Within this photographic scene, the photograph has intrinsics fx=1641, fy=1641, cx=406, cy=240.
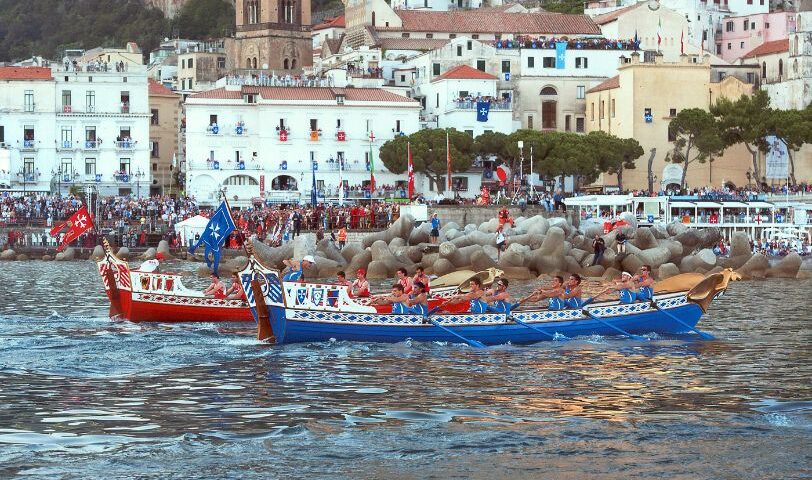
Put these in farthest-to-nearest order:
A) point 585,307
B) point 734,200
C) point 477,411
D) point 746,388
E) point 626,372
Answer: point 734,200 → point 585,307 → point 626,372 → point 746,388 → point 477,411

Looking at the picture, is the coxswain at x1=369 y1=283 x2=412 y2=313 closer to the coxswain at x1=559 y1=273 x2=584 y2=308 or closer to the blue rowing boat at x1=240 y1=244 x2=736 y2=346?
the blue rowing boat at x1=240 y1=244 x2=736 y2=346

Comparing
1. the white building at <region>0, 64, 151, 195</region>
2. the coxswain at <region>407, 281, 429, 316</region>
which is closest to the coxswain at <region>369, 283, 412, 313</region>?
the coxswain at <region>407, 281, 429, 316</region>

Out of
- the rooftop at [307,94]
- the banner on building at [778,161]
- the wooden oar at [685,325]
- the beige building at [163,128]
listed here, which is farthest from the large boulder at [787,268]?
the beige building at [163,128]

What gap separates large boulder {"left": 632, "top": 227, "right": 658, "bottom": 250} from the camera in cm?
6103

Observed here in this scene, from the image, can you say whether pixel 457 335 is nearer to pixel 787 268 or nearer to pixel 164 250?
pixel 787 268

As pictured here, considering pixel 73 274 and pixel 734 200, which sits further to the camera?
pixel 734 200

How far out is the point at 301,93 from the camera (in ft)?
300

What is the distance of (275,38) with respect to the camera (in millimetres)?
116062

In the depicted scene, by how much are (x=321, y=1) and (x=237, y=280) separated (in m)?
119

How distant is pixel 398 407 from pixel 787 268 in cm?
3504

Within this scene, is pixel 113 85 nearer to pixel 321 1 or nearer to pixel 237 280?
pixel 237 280

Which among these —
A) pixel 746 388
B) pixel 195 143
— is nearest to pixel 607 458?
pixel 746 388

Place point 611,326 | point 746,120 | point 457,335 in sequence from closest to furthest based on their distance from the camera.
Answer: point 457,335
point 611,326
point 746,120

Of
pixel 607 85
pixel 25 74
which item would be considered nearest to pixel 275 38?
pixel 25 74
